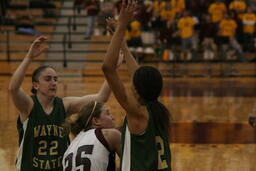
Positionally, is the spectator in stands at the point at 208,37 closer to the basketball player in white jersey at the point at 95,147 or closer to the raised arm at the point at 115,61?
the basketball player in white jersey at the point at 95,147

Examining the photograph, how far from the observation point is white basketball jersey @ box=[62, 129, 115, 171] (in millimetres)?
5125

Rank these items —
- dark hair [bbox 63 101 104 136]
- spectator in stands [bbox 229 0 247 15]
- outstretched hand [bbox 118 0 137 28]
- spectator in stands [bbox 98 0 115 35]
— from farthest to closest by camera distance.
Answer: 1. spectator in stands [bbox 98 0 115 35]
2. spectator in stands [bbox 229 0 247 15]
3. dark hair [bbox 63 101 104 136]
4. outstretched hand [bbox 118 0 137 28]

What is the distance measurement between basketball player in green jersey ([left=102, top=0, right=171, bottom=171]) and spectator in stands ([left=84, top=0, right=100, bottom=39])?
65.2 feet

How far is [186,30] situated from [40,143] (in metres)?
17.7

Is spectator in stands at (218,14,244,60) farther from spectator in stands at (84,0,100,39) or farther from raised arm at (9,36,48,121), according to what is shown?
raised arm at (9,36,48,121)

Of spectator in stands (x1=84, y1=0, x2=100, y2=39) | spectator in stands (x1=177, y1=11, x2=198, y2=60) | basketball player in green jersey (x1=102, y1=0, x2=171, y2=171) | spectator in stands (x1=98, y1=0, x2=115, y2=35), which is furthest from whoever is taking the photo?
spectator in stands (x1=98, y1=0, x2=115, y2=35)

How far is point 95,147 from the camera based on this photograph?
5141 millimetres

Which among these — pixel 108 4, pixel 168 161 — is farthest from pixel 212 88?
pixel 168 161

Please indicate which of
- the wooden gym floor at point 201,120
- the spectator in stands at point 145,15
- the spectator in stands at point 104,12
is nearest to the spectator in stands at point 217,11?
the spectator in stands at point 145,15

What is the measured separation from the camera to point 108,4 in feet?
82.9

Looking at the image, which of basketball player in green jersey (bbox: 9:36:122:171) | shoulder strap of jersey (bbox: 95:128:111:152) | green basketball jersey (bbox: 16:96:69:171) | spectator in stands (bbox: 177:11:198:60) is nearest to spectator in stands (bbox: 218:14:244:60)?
spectator in stands (bbox: 177:11:198:60)

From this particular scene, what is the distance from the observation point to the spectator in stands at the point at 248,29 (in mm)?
23719

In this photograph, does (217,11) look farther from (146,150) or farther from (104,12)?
(146,150)

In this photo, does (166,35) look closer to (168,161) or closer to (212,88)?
(212,88)
